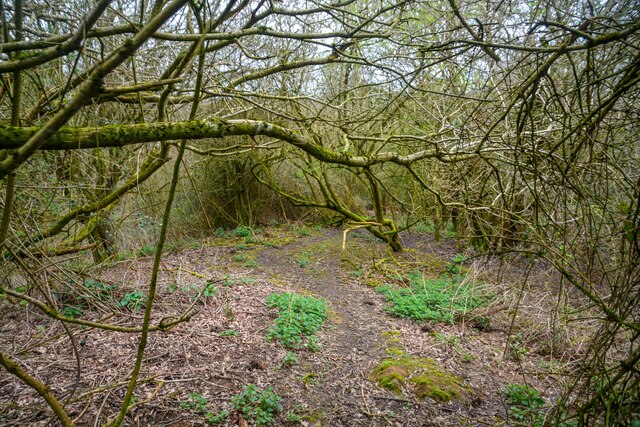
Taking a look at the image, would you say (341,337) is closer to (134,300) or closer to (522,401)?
(522,401)

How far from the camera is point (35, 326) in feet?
12.0

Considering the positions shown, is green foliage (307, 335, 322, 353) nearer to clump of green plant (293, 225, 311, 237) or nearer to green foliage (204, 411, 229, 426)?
green foliage (204, 411, 229, 426)

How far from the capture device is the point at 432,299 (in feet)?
18.0

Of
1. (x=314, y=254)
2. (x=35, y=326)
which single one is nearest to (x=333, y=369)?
(x=35, y=326)

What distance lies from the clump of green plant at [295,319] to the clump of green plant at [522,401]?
6.35 ft

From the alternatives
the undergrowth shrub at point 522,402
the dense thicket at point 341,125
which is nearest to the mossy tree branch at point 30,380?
the dense thicket at point 341,125

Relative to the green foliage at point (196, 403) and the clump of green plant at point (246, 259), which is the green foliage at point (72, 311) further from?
the clump of green plant at point (246, 259)

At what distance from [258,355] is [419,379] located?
1612 millimetres

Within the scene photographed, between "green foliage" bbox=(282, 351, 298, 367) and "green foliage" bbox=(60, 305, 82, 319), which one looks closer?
"green foliage" bbox=(282, 351, 298, 367)

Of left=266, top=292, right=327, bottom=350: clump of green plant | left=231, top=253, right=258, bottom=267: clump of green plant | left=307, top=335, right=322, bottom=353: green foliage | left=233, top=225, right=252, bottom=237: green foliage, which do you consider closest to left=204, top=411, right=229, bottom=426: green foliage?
left=266, top=292, right=327, bottom=350: clump of green plant

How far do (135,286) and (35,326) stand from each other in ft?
3.35

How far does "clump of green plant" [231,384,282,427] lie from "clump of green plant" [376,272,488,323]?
265 centimetres

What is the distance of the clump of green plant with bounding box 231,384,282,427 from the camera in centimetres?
279

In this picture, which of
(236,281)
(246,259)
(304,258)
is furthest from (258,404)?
(304,258)
